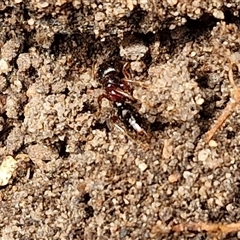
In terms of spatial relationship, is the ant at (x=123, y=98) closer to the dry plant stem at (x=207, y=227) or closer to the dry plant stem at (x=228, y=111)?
the dry plant stem at (x=228, y=111)

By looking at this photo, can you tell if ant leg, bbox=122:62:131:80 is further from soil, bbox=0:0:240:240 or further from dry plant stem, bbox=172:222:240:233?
dry plant stem, bbox=172:222:240:233

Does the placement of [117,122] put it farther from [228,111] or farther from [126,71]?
[228,111]

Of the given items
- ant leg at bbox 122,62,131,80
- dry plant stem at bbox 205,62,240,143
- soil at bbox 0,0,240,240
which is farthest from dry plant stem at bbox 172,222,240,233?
ant leg at bbox 122,62,131,80

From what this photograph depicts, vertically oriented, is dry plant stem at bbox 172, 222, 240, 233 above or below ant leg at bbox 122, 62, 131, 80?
below

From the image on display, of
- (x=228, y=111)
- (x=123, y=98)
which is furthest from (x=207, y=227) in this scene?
(x=123, y=98)

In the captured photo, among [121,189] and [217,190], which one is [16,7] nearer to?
[121,189]
